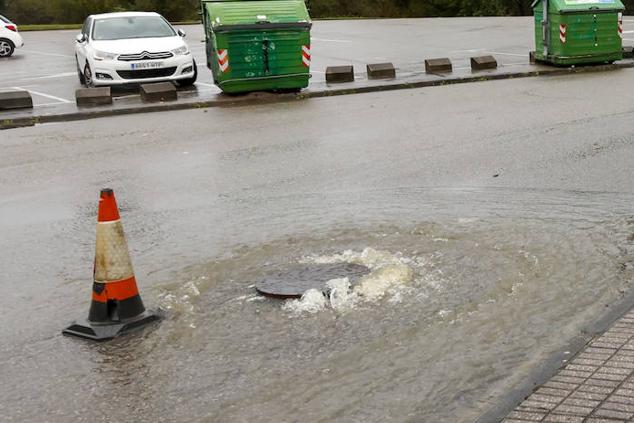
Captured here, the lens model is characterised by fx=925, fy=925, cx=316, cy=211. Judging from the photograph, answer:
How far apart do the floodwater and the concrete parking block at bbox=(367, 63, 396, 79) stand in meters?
12.3

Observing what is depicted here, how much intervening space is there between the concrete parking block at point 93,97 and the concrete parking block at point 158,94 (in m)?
0.63

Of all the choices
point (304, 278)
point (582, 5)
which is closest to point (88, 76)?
point (582, 5)

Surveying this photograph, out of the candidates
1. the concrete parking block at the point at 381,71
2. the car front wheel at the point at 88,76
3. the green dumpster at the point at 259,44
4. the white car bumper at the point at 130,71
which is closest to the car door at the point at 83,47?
the car front wheel at the point at 88,76

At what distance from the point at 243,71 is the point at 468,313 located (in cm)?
1213

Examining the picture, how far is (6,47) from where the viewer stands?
100 ft

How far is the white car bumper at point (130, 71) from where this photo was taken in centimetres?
1778

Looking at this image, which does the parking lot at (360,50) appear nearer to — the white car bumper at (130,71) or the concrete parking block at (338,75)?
the concrete parking block at (338,75)

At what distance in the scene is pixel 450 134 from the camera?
11.7 m

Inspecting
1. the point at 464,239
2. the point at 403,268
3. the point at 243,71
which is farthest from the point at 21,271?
the point at 243,71

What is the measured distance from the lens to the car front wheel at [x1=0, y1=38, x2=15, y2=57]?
3039 cm

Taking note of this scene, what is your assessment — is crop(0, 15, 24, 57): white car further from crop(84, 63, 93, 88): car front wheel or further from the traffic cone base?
the traffic cone base

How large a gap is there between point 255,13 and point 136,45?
2.62 meters

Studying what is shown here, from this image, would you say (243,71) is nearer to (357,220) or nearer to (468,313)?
(357,220)

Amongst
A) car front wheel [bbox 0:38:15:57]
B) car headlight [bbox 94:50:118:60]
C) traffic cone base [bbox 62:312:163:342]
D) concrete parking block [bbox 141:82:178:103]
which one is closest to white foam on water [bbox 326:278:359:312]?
traffic cone base [bbox 62:312:163:342]
